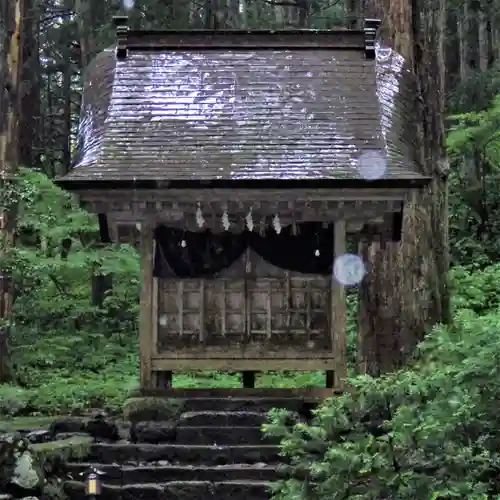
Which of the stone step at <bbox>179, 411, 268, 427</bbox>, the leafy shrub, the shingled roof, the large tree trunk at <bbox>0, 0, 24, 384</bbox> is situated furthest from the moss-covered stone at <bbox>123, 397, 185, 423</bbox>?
the leafy shrub

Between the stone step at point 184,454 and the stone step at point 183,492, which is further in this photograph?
the stone step at point 184,454

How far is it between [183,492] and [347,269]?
11.6 feet

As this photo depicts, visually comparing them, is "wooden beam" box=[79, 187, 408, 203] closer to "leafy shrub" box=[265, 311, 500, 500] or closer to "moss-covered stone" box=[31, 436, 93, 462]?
"moss-covered stone" box=[31, 436, 93, 462]

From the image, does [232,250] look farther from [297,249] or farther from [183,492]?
[183,492]

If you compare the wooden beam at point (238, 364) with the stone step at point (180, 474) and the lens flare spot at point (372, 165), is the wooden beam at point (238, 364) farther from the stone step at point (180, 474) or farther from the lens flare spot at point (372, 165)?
the lens flare spot at point (372, 165)

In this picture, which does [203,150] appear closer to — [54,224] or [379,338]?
[379,338]

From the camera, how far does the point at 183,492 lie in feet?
26.5

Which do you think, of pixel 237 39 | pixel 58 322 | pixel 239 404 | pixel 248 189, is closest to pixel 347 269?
pixel 248 189

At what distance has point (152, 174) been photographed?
31.0 feet

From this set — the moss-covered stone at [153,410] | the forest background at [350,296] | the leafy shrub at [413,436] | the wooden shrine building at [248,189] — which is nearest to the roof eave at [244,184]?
the wooden shrine building at [248,189]

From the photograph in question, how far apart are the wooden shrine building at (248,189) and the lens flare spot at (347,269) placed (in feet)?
0.27

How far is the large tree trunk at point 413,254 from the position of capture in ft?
34.9

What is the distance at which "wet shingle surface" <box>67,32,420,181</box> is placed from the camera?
9664mm

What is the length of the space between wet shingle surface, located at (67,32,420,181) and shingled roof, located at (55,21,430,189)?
1cm
